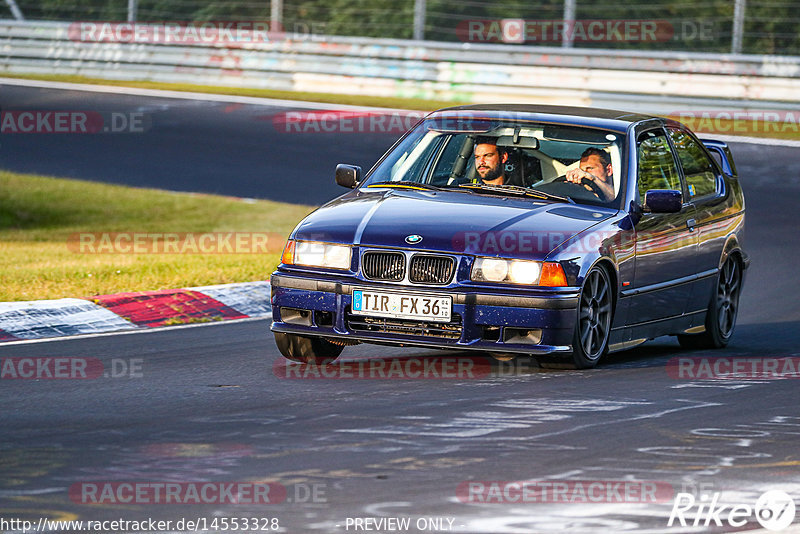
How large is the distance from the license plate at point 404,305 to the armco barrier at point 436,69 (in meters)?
16.0

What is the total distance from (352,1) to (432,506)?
32.1m

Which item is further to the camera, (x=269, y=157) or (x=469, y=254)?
(x=269, y=157)

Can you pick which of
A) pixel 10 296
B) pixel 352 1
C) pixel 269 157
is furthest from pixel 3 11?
pixel 10 296

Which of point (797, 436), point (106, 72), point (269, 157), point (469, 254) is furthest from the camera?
point (106, 72)

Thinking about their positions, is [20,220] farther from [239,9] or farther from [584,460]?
[239,9]

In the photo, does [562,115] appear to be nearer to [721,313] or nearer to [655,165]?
[655,165]

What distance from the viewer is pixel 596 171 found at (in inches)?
362

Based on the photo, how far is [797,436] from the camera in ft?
22.7

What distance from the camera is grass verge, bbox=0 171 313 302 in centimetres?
1212

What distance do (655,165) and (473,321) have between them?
2.25m

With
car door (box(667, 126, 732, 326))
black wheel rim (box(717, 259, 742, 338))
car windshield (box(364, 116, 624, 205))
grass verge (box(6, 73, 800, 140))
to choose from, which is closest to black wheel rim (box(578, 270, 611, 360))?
car windshield (box(364, 116, 624, 205))

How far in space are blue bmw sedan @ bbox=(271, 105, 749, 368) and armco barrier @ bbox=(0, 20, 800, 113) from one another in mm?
13362

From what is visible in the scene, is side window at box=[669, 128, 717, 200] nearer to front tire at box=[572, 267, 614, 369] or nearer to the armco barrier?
front tire at box=[572, 267, 614, 369]

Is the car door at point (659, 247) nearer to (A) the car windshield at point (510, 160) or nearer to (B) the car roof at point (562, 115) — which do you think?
(B) the car roof at point (562, 115)
